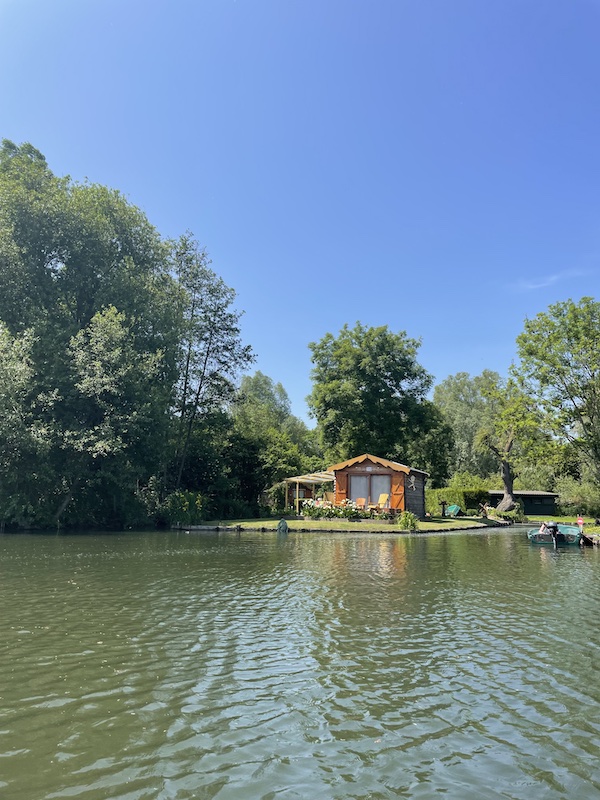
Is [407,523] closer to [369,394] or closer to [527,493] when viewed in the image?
[369,394]

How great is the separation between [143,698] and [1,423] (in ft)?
88.5

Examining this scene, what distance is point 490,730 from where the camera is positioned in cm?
596

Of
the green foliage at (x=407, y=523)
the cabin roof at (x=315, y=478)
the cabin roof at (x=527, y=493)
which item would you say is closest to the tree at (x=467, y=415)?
the cabin roof at (x=527, y=493)

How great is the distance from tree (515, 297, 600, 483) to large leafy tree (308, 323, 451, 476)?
1724cm

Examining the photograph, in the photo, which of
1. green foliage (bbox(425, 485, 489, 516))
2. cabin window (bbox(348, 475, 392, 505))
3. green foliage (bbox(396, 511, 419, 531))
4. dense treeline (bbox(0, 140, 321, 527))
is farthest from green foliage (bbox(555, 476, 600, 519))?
dense treeline (bbox(0, 140, 321, 527))

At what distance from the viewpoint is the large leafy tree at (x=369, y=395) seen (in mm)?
52281

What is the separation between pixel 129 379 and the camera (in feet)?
107

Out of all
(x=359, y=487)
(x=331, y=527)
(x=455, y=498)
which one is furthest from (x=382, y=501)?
(x=455, y=498)

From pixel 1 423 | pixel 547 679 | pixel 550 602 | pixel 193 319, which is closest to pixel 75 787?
pixel 547 679

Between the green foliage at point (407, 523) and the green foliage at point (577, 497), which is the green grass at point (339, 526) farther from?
the green foliage at point (577, 497)

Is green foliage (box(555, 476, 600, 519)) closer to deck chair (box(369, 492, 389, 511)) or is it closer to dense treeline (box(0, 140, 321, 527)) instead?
deck chair (box(369, 492, 389, 511))

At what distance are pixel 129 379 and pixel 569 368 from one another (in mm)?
26450

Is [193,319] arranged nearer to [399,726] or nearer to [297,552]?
[297,552]

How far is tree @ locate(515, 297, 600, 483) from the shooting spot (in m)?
34.5
